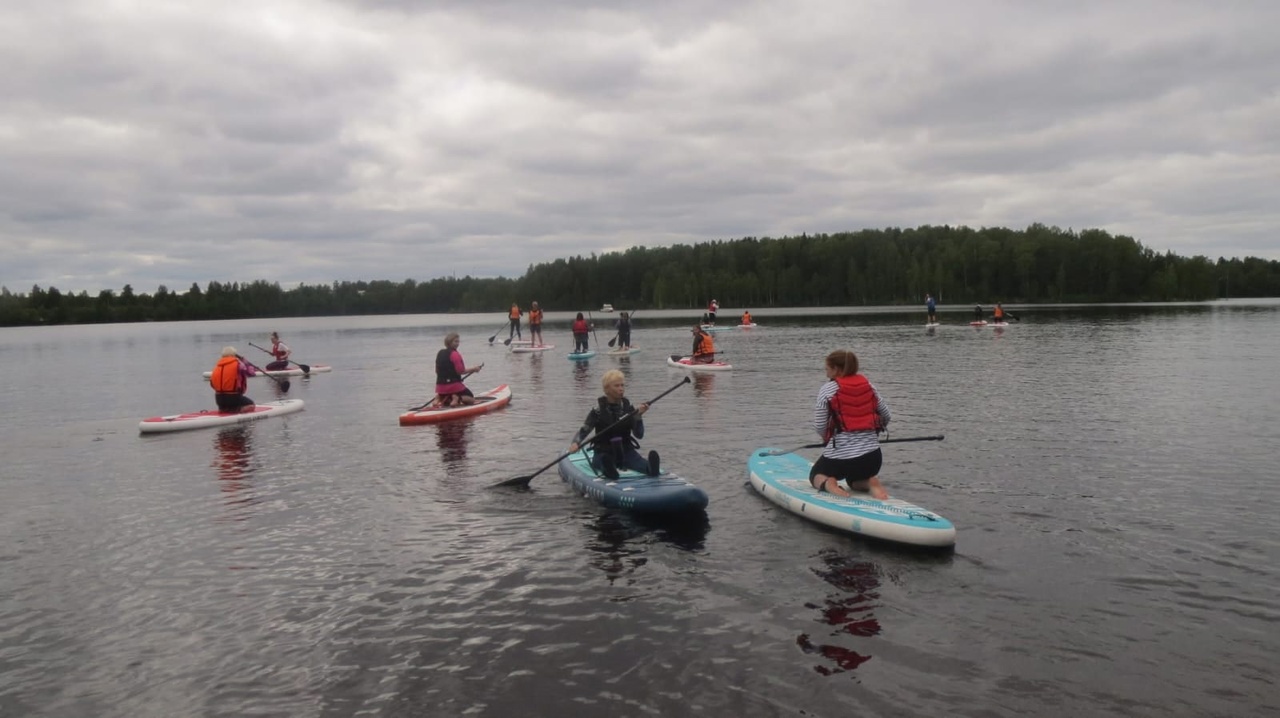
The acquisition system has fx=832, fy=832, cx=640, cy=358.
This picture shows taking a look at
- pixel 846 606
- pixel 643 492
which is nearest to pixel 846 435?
pixel 643 492

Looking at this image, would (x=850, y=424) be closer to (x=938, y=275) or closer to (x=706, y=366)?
(x=706, y=366)

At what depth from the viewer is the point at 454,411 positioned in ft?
73.7

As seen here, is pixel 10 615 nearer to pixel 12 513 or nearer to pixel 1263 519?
pixel 12 513

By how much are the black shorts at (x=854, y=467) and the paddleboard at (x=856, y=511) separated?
0.93ft

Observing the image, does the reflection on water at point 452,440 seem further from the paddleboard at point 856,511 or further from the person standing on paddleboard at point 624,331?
the person standing on paddleboard at point 624,331

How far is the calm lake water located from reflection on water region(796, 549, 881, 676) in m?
0.04

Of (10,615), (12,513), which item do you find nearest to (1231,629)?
(10,615)

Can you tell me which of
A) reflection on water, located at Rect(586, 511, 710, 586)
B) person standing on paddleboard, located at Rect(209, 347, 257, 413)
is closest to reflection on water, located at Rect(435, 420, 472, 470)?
reflection on water, located at Rect(586, 511, 710, 586)

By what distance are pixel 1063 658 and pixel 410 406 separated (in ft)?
72.1

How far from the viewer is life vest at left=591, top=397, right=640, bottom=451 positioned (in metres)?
12.9

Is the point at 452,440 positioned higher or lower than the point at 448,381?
lower

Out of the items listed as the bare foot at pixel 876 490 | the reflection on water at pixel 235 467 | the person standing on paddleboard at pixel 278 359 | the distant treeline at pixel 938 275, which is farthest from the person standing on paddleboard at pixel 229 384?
the distant treeline at pixel 938 275

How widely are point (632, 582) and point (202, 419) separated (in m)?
17.1

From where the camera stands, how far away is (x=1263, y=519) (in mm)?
11297
